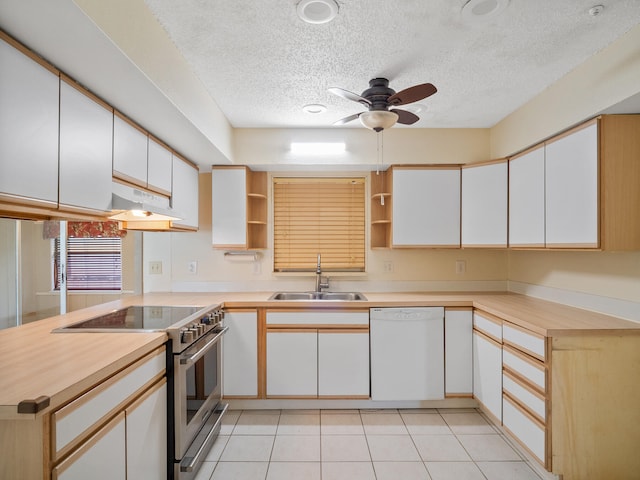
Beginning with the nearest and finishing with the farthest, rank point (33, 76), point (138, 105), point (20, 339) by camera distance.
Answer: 1. point (33, 76)
2. point (20, 339)
3. point (138, 105)

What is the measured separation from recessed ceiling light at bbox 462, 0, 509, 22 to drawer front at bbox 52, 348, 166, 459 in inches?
85.5

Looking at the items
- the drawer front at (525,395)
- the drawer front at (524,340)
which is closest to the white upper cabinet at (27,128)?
the drawer front at (524,340)

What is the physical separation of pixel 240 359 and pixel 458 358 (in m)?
1.75

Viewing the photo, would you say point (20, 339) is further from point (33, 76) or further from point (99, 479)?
point (33, 76)

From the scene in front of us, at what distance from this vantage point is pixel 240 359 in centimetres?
275

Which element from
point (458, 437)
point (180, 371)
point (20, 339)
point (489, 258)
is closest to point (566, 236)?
point (489, 258)

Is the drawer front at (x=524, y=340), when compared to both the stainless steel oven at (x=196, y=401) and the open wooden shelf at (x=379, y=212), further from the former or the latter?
the stainless steel oven at (x=196, y=401)

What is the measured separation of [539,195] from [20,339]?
317cm

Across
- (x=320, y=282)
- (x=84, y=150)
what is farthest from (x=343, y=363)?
(x=84, y=150)

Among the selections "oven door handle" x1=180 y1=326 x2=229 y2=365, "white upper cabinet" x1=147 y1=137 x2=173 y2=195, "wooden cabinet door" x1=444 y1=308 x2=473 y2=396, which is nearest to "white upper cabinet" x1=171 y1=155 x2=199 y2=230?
"white upper cabinet" x1=147 y1=137 x2=173 y2=195

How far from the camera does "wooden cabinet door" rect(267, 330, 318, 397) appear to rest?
2.76 meters

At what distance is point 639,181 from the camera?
1911 mm

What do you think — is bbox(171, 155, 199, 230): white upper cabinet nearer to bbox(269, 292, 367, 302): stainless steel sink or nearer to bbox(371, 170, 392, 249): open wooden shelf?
bbox(269, 292, 367, 302): stainless steel sink

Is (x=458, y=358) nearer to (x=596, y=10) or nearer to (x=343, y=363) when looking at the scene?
(x=343, y=363)
